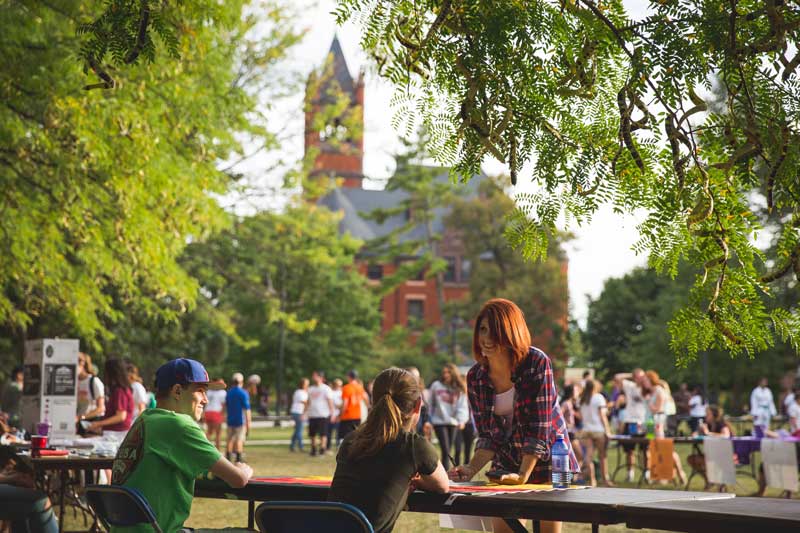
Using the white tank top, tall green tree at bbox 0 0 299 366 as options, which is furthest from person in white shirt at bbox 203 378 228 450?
the white tank top

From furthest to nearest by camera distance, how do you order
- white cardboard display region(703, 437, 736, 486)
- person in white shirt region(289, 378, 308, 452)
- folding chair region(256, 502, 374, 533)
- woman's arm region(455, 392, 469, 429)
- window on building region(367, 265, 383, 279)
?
window on building region(367, 265, 383, 279) → person in white shirt region(289, 378, 308, 452) → woman's arm region(455, 392, 469, 429) → white cardboard display region(703, 437, 736, 486) → folding chair region(256, 502, 374, 533)

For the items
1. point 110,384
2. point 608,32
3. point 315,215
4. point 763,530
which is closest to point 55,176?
point 110,384

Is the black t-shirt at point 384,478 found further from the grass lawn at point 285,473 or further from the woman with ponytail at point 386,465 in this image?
the grass lawn at point 285,473

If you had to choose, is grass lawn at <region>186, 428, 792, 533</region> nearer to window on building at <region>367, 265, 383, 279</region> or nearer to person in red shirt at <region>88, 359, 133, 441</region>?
person in red shirt at <region>88, 359, 133, 441</region>

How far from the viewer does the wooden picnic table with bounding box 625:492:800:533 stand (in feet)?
14.0

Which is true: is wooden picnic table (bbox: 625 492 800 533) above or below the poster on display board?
below

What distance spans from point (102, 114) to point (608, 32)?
33.6 ft

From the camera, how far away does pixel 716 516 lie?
14.4 feet

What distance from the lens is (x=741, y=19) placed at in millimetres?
4523

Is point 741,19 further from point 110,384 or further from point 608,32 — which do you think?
point 110,384

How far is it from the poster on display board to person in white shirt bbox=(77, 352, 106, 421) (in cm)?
57

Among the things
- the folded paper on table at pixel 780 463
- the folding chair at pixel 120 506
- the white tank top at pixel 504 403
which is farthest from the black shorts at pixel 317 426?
the folding chair at pixel 120 506

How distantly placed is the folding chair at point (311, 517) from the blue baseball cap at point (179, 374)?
901 millimetres

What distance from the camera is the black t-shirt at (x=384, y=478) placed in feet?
16.9
